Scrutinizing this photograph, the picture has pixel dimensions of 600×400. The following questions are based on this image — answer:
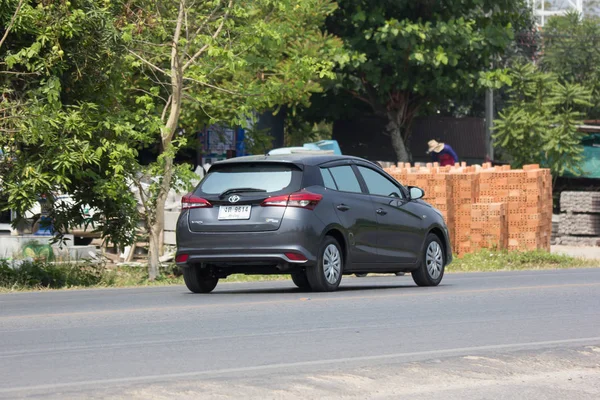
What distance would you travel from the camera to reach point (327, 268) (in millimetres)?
14719

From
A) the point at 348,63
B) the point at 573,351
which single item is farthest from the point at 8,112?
the point at 348,63

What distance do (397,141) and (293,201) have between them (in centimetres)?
2591

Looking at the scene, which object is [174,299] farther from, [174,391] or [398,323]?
[174,391]

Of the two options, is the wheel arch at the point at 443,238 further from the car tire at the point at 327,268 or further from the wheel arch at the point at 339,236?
the car tire at the point at 327,268

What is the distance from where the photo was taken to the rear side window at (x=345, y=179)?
49.8ft

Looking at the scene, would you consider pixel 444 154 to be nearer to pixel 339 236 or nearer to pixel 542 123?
pixel 542 123

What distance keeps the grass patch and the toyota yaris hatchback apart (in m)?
7.65

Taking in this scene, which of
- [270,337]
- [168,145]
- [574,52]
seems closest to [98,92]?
[168,145]

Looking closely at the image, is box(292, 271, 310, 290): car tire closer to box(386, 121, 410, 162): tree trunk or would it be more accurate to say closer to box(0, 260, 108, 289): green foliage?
box(0, 260, 108, 289): green foliage

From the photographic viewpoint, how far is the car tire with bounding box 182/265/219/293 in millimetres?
15133

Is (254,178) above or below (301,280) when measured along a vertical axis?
above

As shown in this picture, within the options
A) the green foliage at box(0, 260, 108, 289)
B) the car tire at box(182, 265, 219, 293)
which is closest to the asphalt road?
the car tire at box(182, 265, 219, 293)

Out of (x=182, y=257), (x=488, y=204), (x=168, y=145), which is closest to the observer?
(x=182, y=257)

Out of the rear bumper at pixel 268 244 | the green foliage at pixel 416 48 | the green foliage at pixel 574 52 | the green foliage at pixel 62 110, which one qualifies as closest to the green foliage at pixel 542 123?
the green foliage at pixel 416 48
